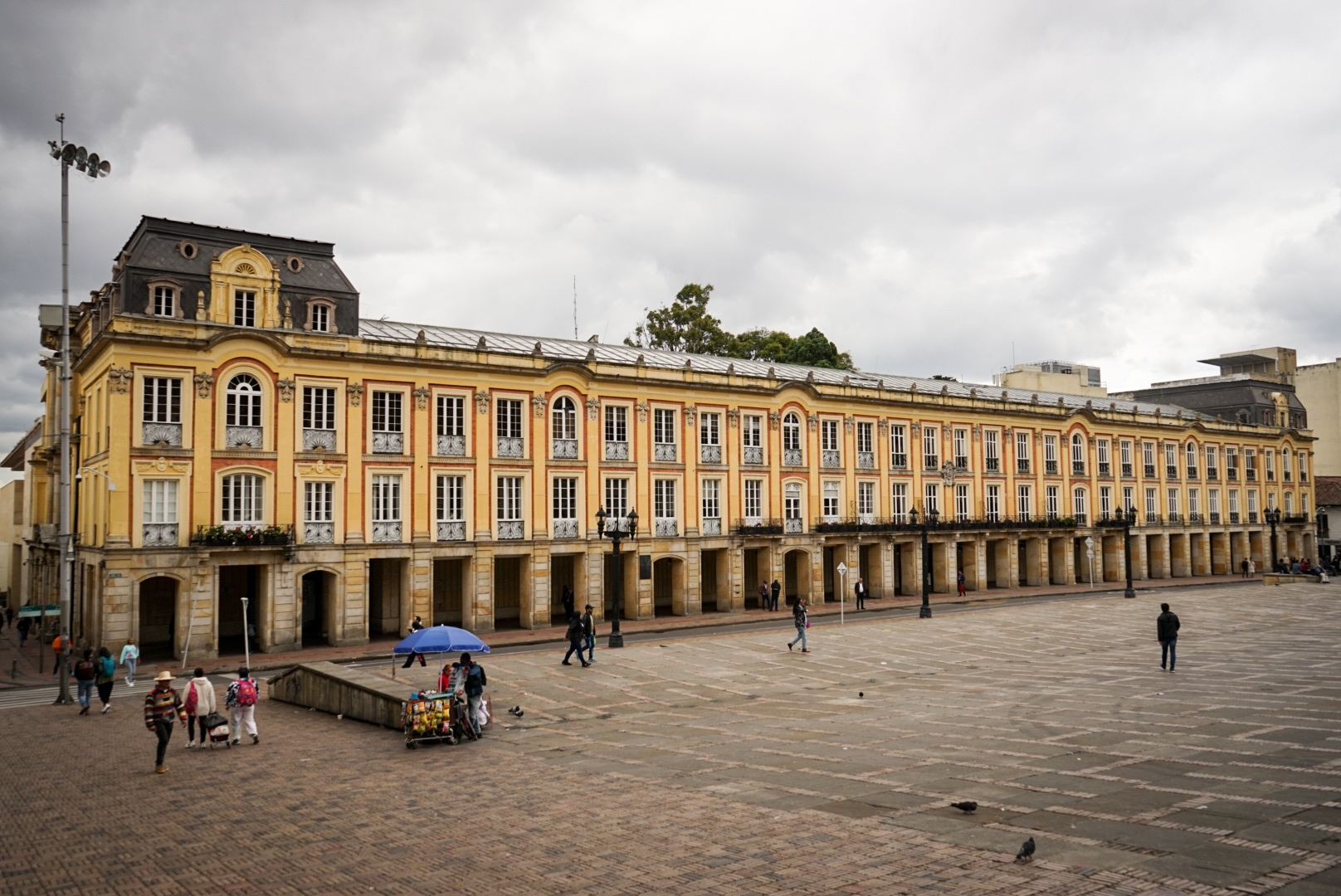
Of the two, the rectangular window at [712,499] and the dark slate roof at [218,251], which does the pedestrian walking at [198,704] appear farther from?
the rectangular window at [712,499]

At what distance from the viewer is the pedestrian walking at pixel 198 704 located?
18688 millimetres

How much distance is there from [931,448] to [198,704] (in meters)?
47.6

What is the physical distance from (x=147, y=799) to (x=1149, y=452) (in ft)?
241

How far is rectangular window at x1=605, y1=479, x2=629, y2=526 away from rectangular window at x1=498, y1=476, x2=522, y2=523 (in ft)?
14.6

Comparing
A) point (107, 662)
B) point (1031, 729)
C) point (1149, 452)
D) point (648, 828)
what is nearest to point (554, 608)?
point (107, 662)

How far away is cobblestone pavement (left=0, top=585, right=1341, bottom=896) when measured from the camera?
10.2m

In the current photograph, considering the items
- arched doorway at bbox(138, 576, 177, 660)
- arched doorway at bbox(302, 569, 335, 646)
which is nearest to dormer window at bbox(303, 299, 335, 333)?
arched doorway at bbox(302, 569, 335, 646)

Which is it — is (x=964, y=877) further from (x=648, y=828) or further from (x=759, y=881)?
(x=648, y=828)

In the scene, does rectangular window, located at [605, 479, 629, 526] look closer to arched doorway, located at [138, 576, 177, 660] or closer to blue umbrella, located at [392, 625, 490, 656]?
arched doorway, located at [138, 576, 177, 660]

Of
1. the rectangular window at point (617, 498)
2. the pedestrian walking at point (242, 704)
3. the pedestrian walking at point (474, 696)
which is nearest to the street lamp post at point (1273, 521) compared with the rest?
the rectangular window at point (617, 498)

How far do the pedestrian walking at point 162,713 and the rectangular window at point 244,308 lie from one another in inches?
919

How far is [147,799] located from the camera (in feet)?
47.5

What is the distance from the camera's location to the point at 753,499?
50875mm

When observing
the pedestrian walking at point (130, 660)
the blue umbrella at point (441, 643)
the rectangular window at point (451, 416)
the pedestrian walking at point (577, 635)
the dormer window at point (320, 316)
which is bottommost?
the pedestrian walking at point (130, 660)
